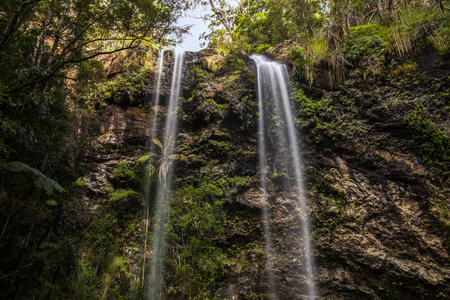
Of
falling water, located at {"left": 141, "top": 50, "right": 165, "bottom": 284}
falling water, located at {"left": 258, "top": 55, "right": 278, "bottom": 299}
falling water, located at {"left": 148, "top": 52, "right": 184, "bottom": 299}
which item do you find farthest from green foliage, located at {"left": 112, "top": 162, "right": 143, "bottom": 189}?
falling water, located at {"left": 258, "top": 55, "right": 278, "bottom": 299}

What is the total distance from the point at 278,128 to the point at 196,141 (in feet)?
11.6

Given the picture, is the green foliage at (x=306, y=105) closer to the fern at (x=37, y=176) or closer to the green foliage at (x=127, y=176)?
the green foliage at (x=127, y=176)

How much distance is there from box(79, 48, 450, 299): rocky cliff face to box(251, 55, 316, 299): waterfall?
10.3 inches

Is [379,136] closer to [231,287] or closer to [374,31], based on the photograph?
[374,31]

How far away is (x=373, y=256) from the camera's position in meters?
6.48

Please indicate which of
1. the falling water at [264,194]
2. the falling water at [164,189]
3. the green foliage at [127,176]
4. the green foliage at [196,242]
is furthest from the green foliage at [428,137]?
the green foliage at [127,176]

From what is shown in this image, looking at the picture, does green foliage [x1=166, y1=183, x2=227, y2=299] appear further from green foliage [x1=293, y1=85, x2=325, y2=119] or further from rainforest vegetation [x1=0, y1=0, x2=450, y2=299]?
green foliage [x1=293, y1=85, x2=325, y2=119]

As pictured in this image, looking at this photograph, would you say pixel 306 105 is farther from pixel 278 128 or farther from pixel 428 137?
pixel 428 137

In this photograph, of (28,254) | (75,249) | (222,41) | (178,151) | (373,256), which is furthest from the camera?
(222,41)

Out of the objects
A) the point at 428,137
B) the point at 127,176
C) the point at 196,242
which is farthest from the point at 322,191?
the point at 127,176

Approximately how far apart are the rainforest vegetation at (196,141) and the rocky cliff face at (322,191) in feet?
0.16

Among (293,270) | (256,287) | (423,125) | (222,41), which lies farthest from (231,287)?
(222,41)

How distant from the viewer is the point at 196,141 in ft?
33.5

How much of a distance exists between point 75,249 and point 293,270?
6.02 metres
